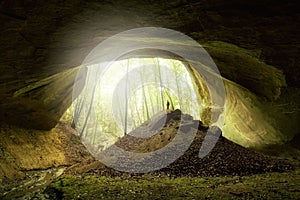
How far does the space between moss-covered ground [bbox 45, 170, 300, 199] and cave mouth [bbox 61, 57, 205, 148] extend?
35.6 feet

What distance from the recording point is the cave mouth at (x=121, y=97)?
50.2 ft

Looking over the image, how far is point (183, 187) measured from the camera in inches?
138

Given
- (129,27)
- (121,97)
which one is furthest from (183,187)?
(121,97)

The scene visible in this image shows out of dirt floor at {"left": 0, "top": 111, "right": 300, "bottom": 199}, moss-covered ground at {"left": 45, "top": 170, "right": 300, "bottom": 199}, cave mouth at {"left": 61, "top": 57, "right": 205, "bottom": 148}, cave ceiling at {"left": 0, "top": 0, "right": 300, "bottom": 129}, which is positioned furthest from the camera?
cave mouth at {"left": 61, "top": 57, "right": 205, "bottom": 148}

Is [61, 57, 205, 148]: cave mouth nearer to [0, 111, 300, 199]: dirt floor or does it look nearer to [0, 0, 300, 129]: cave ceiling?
A: [0, 111, 300, 199]: dirt floor

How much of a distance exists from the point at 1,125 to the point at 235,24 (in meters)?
6.32

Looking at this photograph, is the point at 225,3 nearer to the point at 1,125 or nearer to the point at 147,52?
the point at 147,52

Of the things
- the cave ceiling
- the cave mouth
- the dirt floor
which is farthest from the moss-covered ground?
the cave mouth

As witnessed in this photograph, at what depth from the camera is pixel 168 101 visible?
51.3 ft

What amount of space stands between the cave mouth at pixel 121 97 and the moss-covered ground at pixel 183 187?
10865mm

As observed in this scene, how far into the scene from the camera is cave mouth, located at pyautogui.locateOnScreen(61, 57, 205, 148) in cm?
1530

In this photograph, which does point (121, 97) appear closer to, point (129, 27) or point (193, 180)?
point (193, 180)

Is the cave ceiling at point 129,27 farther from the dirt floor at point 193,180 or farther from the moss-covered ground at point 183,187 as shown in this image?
the moss-covered ground at point 183,187

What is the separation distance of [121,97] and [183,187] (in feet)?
43.5
